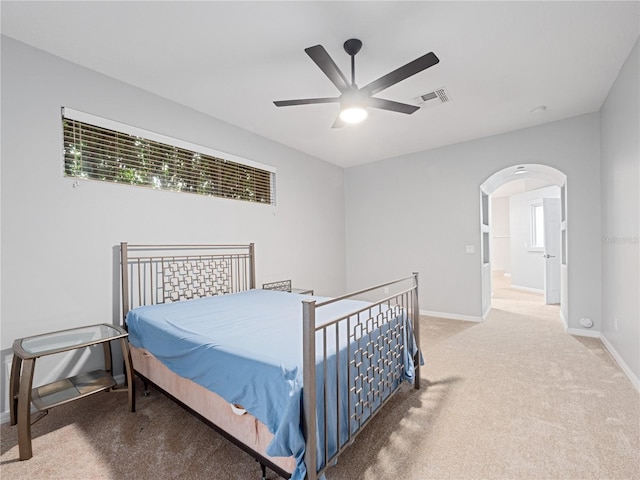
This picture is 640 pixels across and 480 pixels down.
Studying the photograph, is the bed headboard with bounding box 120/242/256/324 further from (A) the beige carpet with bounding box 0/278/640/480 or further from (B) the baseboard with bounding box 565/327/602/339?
(B) the baseboard with bounding box 565/327/602/339

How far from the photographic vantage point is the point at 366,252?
215 inches

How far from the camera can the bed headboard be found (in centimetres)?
268

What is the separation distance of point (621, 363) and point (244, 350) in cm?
335

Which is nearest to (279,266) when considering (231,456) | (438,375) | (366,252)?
(366,252)

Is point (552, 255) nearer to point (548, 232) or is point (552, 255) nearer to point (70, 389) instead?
point (548, 232)

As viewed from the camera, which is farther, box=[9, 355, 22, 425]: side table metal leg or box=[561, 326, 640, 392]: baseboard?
box=[561, 326, 640, 392]: baseboard

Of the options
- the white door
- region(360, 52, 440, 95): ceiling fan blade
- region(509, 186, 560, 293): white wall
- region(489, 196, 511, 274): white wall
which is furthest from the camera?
region(489, 196, 511, 274): white wall

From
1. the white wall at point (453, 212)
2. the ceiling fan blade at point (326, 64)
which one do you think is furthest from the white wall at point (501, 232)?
the ceiling fan blade at point (326, 64)

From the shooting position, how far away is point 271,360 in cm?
142

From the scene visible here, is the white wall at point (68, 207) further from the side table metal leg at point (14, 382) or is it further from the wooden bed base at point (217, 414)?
the wooden bed base at point (217, 414)

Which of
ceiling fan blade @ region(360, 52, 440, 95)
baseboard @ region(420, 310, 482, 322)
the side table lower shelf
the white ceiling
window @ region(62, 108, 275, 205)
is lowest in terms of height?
baseboard @ region(420, 310, 482, 322)

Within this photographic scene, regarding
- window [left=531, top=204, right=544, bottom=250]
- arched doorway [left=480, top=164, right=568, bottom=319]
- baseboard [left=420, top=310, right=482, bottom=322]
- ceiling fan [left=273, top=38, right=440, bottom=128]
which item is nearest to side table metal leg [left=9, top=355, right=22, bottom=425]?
ceiling fan [left=273, top=38, right=440, bottom=128]

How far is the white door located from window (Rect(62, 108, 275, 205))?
5.19 metres

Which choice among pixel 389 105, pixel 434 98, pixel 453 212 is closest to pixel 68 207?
pixel 389 105
